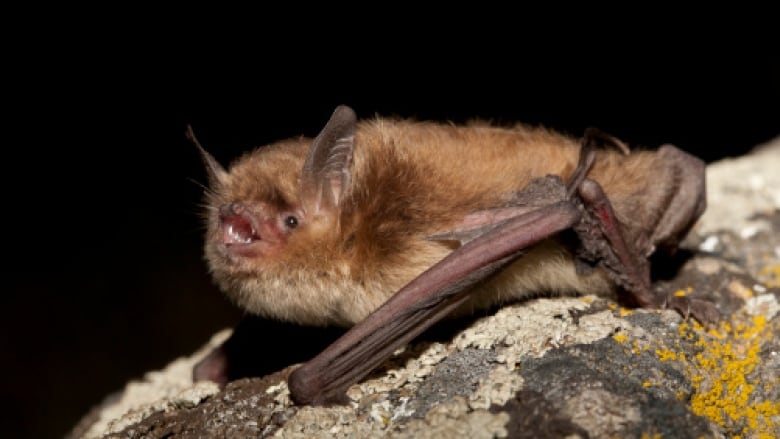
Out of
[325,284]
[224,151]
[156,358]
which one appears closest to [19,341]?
[156,358]

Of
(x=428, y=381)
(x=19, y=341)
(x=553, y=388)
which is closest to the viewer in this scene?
(x=553, y=388)

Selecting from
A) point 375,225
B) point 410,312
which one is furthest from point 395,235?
point 410,312

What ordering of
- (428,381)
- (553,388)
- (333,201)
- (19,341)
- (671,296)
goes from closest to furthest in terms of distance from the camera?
(553,388) → (428,381) → (333,201) → (671,296) → (19,341)

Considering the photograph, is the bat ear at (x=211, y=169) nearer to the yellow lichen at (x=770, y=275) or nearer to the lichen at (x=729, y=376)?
the lichen at (x=729, y=376)

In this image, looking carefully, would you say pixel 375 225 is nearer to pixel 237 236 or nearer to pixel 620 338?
pixel 237 236

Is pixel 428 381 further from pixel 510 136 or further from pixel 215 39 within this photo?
pixel 215 39

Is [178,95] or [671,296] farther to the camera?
[178,95]

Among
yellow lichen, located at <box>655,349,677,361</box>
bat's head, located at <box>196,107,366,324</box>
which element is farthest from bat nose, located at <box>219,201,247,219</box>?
yellow lichen, located at <box>655,349,677,361</box>
